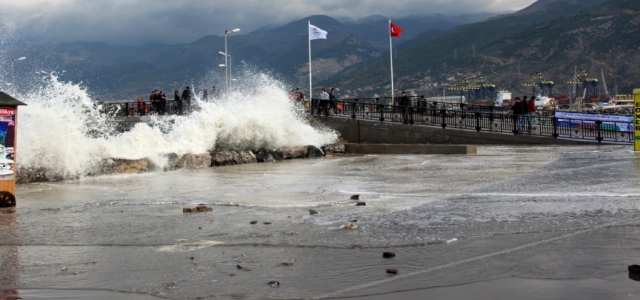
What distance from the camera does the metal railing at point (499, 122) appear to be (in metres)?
24.9

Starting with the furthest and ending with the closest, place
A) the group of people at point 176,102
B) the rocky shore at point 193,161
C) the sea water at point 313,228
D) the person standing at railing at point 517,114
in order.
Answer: the group of people at point 176,102 → the person standing at railing at point 517,114 → the rocky shore at point 193,161 → the sea water at point 313,228

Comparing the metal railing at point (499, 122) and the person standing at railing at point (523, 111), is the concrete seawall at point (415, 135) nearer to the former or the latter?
the metal railing at point (499, 122)

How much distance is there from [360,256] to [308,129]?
20.3 meters

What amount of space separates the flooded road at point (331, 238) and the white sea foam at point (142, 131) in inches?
120

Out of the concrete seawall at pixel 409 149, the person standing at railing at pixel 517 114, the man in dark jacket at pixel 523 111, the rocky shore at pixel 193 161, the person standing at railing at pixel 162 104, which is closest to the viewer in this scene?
the rocky shore at pixel 193 161

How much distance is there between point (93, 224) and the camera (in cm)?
884

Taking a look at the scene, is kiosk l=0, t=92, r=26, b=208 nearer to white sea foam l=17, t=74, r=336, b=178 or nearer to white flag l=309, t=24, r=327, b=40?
white sea foam l=17, t=74, r=336, b=178

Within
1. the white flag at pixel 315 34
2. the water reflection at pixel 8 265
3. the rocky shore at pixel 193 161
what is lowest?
the water reflection at pixel 8 265

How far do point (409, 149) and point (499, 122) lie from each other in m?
5.71

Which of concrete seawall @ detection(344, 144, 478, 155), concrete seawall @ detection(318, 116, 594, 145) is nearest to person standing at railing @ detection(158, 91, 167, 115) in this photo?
concrete seawall @ detection(318, 116, 594, 145)

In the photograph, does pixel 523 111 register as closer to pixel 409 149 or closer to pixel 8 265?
pixel 409 149

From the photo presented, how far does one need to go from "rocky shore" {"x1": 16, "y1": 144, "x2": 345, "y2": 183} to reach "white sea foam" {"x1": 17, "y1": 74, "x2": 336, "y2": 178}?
0.58 feet

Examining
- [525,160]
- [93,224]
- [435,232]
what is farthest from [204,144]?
[435,232]

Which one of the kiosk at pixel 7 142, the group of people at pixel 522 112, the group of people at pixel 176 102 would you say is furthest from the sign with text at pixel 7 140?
the group of people at pixel 176 102
